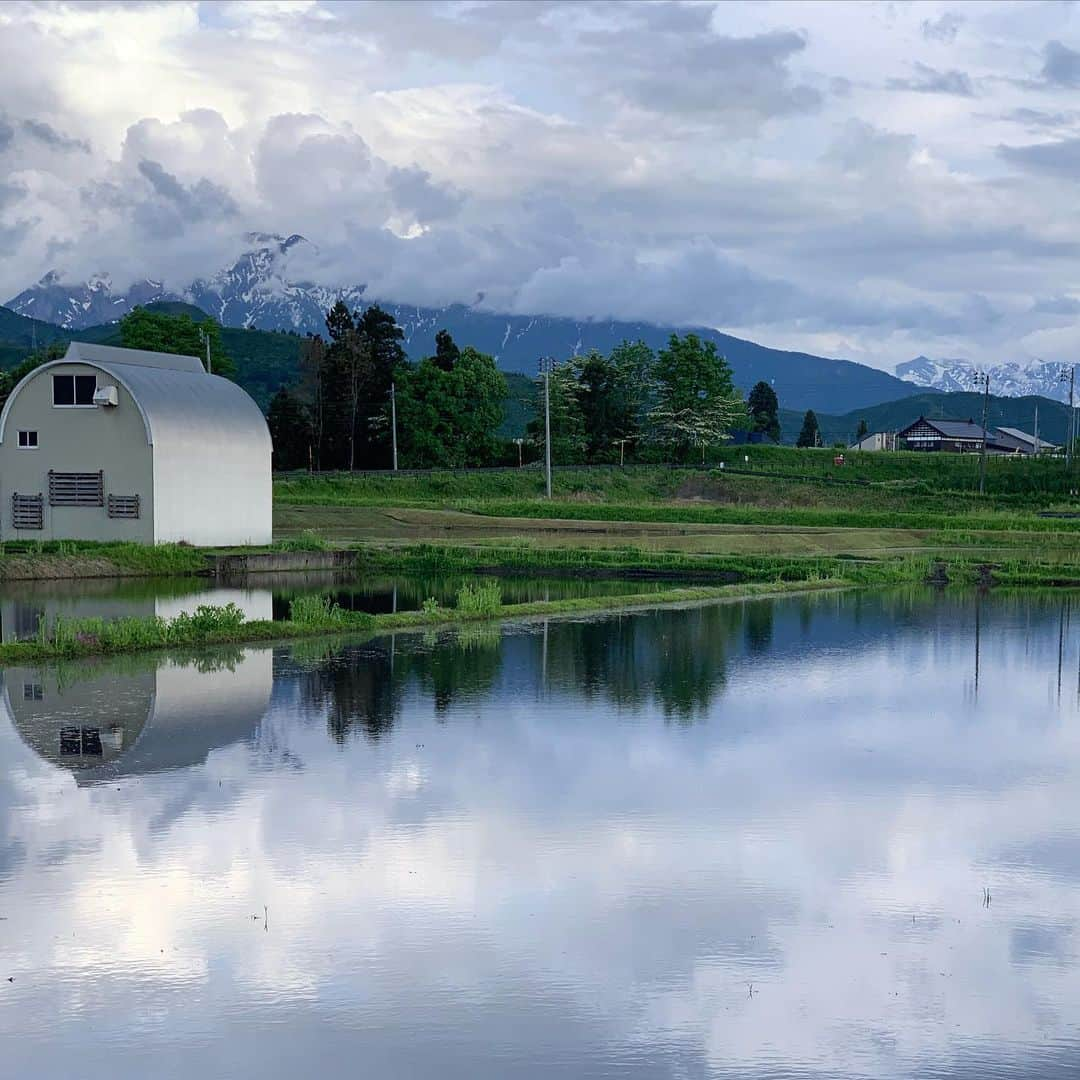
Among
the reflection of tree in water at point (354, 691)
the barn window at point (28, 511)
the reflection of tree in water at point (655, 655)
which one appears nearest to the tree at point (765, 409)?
the barn window at point (28, 511)

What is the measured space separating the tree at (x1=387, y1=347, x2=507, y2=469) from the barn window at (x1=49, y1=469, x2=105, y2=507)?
36.6 m

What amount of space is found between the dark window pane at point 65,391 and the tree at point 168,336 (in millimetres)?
27936

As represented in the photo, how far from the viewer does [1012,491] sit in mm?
69688

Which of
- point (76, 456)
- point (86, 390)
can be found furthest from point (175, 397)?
point (76, 456)

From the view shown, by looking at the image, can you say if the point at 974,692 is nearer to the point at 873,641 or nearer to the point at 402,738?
the point at 873,641

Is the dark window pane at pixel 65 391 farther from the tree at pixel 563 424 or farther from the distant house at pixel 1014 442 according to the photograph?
the distant house at pixel 1014 442

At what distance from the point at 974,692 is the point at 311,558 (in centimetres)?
2201

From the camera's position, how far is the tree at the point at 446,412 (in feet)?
245

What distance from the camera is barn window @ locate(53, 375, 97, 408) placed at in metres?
38.6

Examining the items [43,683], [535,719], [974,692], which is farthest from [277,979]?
[974,692]

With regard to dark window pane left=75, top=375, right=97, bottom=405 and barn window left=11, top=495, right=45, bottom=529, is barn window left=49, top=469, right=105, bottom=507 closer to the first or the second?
barn window left=11, top=495, right=45, bottom=529

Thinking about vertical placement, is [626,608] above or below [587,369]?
below

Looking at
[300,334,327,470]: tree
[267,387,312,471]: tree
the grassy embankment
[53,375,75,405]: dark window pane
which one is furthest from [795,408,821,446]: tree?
the grassy embankment

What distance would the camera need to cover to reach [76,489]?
38.4 metres
